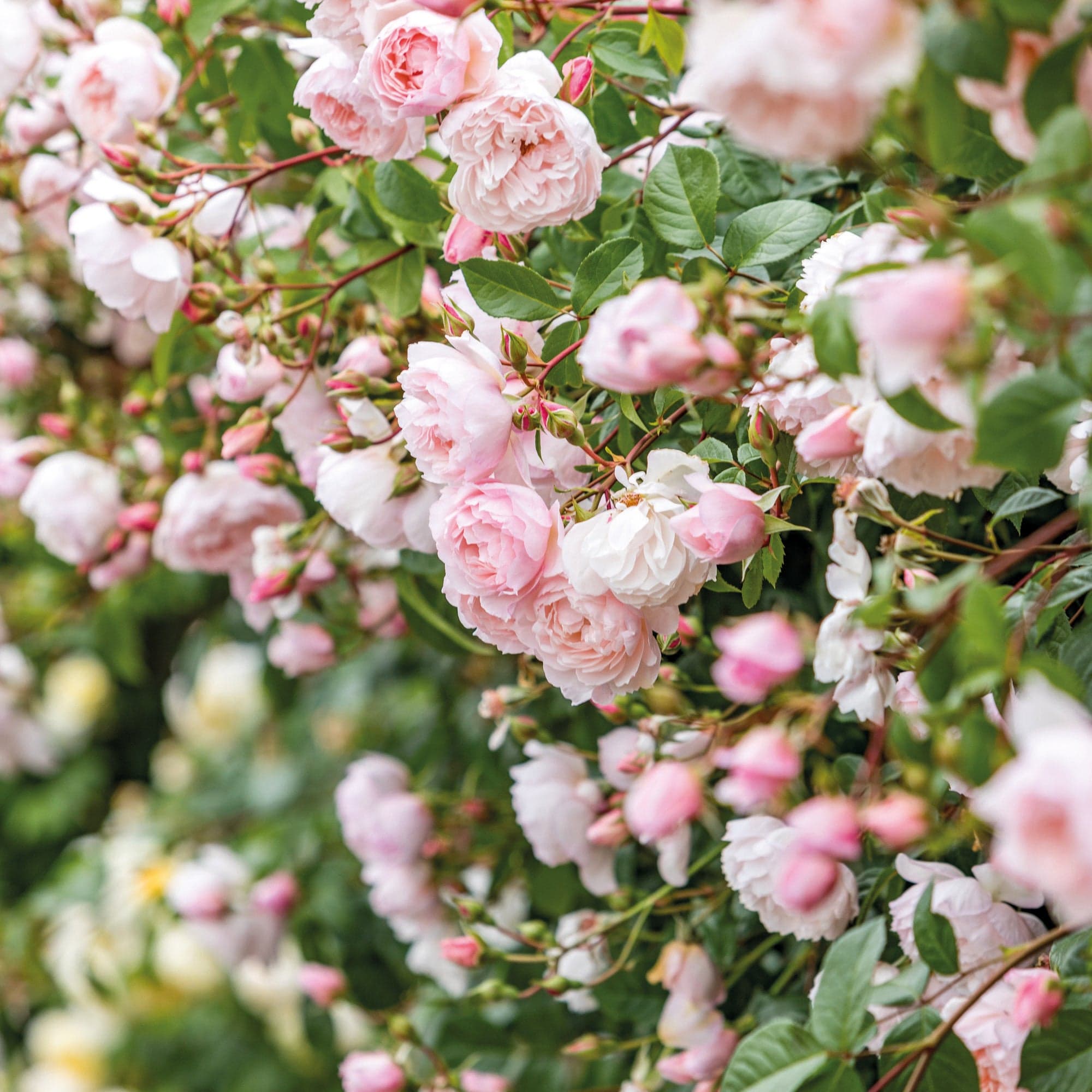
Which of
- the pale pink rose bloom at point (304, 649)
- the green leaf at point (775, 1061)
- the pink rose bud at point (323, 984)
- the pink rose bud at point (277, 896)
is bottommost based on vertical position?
the pink rose bud at point (277, 896)

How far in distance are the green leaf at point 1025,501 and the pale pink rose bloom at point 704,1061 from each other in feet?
1.08

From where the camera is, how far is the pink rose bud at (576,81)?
0.48 metres

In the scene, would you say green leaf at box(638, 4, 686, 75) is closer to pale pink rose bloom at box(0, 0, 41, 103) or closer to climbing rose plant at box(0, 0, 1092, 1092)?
climbing rose plant at box(0, 0, 1092, 1092)

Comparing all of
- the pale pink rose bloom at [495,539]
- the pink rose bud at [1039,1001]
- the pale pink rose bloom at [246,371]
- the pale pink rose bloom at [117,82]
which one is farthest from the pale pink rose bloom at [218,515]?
the pink rose bud at [1039,1001]

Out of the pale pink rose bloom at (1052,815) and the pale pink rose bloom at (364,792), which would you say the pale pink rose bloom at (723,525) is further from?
the pale pink rose bloom at (364,792)

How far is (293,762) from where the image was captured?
1570 millimetres

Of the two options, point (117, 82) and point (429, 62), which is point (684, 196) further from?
point (117, 82)

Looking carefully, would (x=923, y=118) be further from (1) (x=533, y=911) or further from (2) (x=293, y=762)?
(2) (x=293, y=762)

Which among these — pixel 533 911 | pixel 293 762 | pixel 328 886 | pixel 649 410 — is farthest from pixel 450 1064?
pixel 293 762

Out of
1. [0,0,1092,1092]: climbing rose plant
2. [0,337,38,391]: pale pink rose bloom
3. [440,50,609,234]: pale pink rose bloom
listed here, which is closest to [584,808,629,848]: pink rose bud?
[0,0,1092,1092]: climbing rose plant

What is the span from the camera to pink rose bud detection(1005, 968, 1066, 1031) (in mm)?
375

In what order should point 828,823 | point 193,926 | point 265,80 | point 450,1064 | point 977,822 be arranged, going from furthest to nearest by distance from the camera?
point 193,926 → point 450,1064 → point 265,80 → point 977,822 → point 828,823

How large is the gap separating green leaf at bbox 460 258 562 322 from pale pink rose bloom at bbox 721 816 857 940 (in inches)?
10.1

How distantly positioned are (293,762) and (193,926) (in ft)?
1.66
